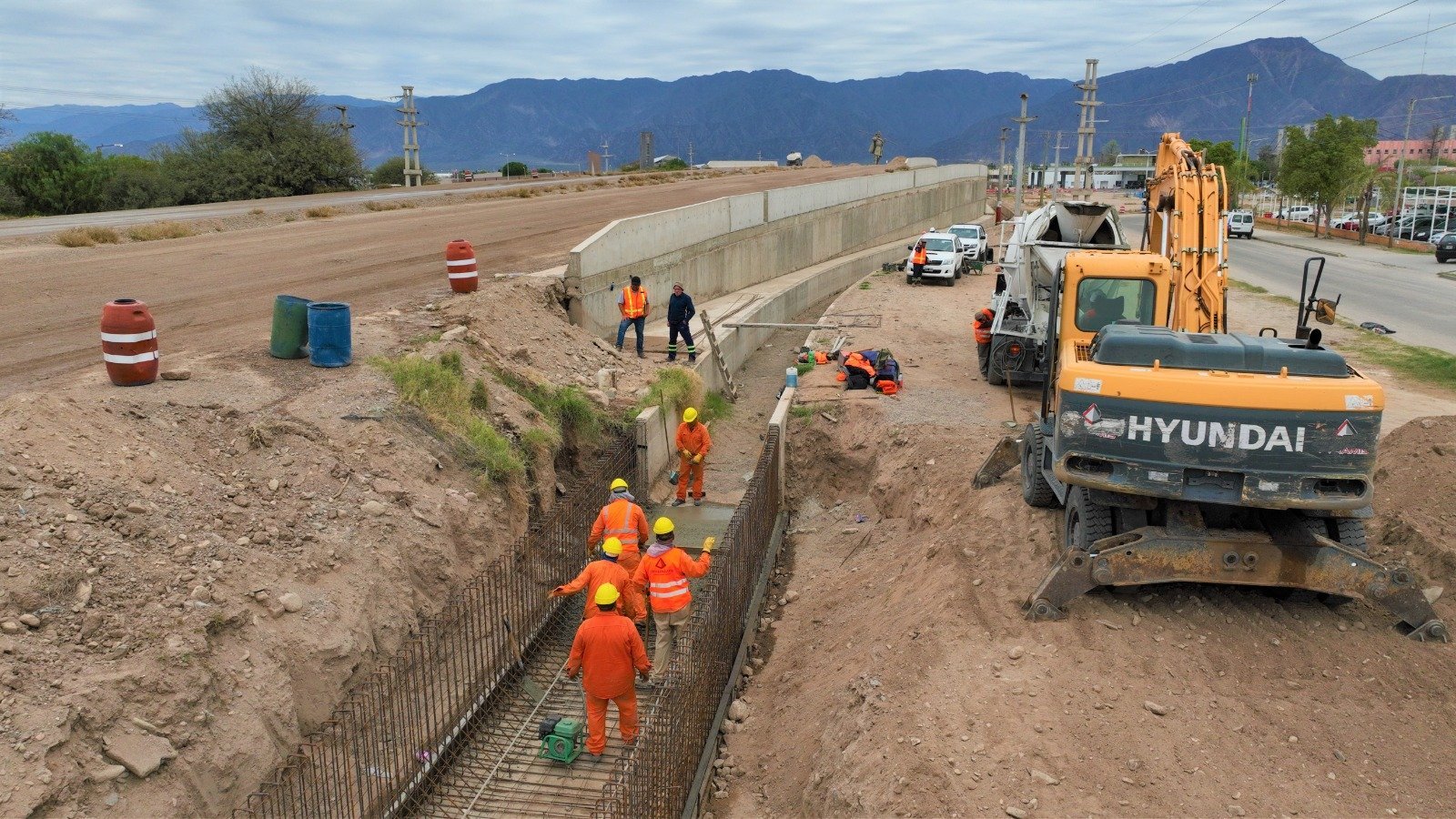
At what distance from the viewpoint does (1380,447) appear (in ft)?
35.9

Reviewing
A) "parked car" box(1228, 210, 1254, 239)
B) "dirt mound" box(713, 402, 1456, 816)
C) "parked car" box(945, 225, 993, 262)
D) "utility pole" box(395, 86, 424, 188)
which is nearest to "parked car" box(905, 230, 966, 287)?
"parked car" box(945, 225, 993, 262)

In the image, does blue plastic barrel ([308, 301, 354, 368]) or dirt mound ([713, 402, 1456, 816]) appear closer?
dirt mound ([713, 402, 1456, 816])

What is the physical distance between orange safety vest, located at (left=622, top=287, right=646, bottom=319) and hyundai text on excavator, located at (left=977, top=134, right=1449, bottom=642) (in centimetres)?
1060

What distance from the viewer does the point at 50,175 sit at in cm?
3638

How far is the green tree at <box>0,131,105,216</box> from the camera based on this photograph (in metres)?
36.1

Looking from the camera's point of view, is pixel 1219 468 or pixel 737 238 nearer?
pixel 1219 468

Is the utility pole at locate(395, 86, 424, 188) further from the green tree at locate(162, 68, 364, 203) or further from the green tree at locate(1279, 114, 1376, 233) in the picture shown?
the green tree at locate(1279, 114, 1376, 233)

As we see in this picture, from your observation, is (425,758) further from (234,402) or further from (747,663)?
(234,402)

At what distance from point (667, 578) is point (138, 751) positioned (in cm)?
424

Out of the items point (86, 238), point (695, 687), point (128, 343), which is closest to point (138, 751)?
point (695, 687)

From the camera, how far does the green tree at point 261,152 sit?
126 ft

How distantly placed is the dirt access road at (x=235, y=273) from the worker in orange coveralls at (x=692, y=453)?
210 inches

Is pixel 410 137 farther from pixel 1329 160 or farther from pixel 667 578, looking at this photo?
pixel 667 578

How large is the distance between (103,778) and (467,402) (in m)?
6.57
